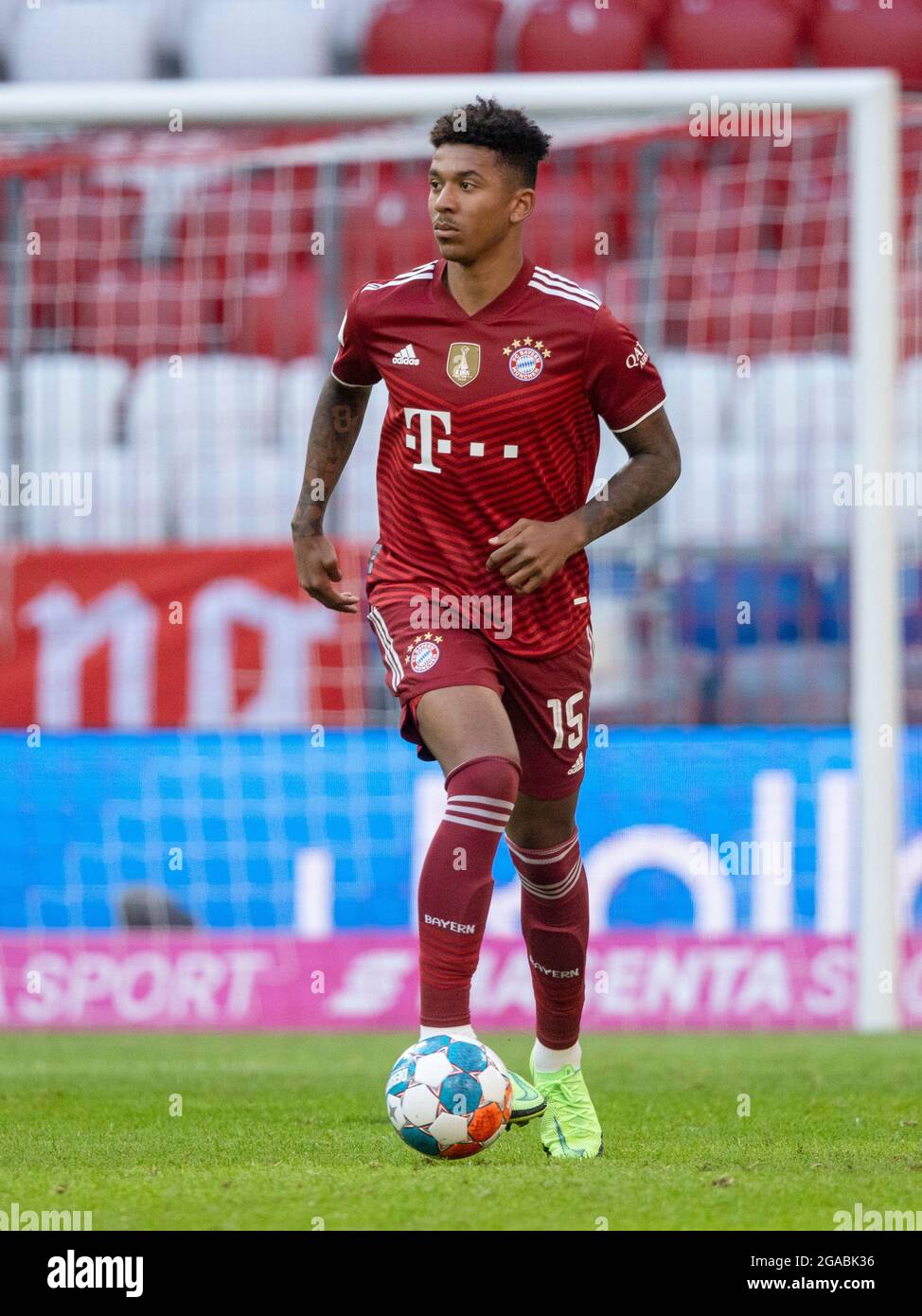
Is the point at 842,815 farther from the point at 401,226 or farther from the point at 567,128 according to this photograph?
the point at 401,226

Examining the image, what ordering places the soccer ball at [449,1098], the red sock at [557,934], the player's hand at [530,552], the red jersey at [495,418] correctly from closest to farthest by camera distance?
the soccer ball at [449,1098], the player's hand at [530,552], the red jersey at [495,418], the red sock at [557,934]

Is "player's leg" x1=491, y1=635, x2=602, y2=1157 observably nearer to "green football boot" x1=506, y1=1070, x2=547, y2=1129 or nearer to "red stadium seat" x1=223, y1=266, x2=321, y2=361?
"green football boot" x1=506, y1=1070, x2=547, y2=1129

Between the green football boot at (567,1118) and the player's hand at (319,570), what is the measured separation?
1.14 meters

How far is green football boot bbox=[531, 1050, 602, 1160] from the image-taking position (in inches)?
167

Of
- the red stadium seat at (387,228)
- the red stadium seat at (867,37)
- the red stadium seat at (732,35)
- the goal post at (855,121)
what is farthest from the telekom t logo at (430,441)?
the red stadium seat at (867,37)

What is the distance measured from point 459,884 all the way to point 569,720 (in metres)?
0.56

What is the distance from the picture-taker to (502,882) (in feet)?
28.6

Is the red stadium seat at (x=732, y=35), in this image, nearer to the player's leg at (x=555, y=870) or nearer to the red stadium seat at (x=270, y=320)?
the red stadium seat at (x=270, y=320)

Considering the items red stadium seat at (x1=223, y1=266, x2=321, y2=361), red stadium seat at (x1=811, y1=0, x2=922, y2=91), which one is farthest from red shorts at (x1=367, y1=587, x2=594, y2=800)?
red stadium seat at (x1=811, y1=0, x2=922, y2=91)

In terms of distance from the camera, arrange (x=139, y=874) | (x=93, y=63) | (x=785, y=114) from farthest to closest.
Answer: (x=93, y=63), (x=139, y=874), (x=785, y=114)

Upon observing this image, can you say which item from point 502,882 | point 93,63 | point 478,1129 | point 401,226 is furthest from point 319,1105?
point 93,63

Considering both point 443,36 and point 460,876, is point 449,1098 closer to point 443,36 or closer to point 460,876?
point 460,876

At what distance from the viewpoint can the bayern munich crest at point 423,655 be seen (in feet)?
13.7
